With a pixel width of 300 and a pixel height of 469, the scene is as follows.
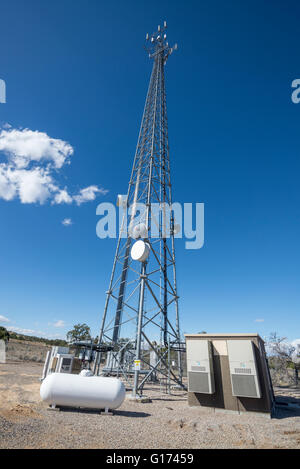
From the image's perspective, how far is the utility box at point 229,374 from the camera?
829 cm

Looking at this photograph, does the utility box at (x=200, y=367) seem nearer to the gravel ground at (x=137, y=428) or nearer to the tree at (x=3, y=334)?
the gravel ground at (x=137, y=428)

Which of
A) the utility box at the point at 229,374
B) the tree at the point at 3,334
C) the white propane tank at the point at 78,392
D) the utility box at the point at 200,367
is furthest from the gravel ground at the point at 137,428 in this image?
the tree at the point at 3,334

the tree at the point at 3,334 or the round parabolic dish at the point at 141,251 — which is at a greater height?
the round parabolic dish at the point at 141,251

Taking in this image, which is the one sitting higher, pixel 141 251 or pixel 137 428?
pixel 141 251

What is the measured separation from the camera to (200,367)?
9094 mm

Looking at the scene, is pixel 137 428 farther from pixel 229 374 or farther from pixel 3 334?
pixel 3 334

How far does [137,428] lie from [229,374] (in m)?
4.60

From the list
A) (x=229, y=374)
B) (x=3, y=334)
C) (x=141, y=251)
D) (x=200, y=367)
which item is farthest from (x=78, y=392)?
(x=3, y=334)

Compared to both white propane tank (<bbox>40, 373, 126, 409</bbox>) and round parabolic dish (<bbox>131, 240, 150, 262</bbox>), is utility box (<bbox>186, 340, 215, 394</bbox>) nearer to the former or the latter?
white propane tank (<bbox>40, 373, 126, 409</bbox>)
